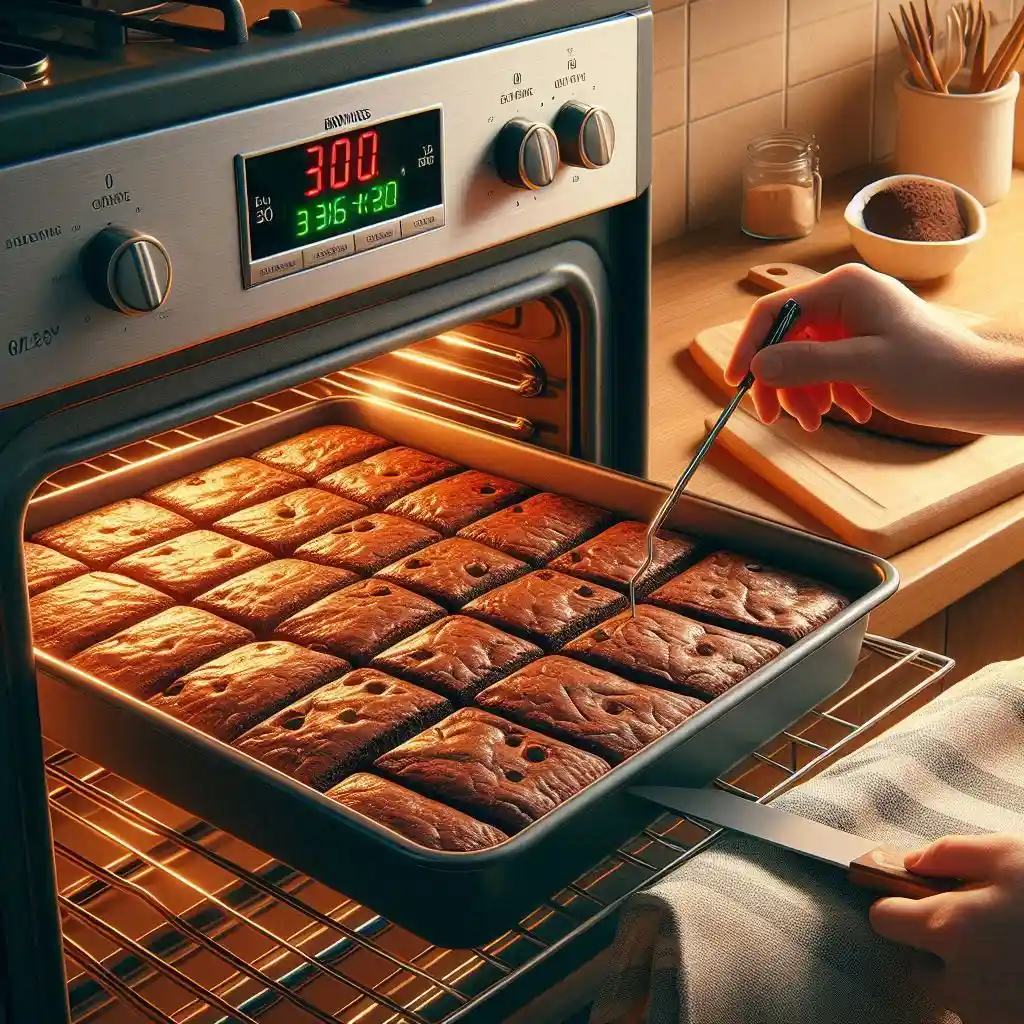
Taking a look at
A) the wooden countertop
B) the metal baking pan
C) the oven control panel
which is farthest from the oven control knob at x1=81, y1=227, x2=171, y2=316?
the wooden countertop

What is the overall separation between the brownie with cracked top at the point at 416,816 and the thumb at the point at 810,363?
43cm

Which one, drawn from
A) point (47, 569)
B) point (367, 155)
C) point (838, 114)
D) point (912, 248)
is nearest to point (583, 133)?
point (367, 155)

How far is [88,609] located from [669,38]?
1317 mm

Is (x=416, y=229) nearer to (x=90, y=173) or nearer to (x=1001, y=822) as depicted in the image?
(x=90, y=173)

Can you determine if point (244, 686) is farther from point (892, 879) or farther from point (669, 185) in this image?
point (669, 185)

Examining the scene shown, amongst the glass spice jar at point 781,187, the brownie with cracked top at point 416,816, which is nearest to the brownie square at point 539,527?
the brownie with cracked top at point 416,816

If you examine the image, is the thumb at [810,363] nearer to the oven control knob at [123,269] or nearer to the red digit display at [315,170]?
the red digit display at [315,170]

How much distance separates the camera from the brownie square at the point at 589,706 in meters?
1.01

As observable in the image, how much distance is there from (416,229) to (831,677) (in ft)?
1.39

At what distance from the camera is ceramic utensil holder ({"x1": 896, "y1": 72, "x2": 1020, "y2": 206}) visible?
2.31 meters

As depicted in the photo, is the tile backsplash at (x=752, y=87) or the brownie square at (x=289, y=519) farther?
the tile backsplash at (x=752, y=87)

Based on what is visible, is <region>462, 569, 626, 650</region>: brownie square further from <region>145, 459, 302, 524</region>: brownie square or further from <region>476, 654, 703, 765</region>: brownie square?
<region>145, 459, 302, 524</region>: brownie square

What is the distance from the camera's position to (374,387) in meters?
1.48

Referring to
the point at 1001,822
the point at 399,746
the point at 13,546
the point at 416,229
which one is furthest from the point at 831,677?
the point at 13,546
